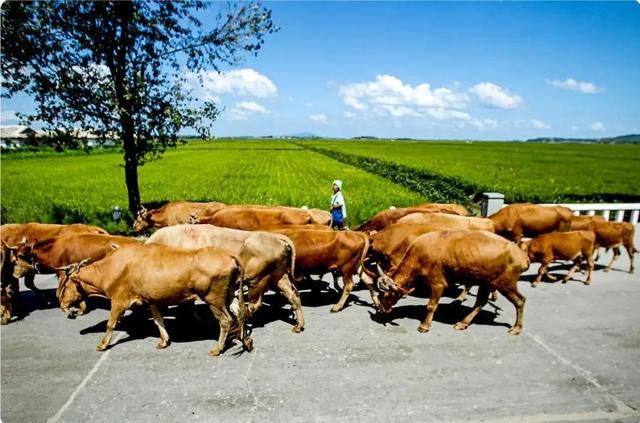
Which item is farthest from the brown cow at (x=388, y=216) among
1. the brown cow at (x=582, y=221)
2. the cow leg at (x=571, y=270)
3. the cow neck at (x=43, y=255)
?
the cow neck at (x=43, y=255)

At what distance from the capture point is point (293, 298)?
303 inches

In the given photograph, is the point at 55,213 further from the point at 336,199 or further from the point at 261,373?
the point at 261,373

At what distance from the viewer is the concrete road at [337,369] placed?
5.32 m

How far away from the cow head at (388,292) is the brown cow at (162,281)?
2.52 metres

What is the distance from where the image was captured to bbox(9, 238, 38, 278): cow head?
8109 millimetres

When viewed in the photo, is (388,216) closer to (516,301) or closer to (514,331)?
(516,301)

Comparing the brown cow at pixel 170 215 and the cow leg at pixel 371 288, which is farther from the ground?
the brown cow at pixel 170 215

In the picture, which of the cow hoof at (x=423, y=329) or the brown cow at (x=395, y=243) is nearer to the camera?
the cow hoof at (x=423, y=329)

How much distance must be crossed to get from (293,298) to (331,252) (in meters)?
1.27

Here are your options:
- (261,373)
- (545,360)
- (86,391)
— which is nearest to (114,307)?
(86,391)

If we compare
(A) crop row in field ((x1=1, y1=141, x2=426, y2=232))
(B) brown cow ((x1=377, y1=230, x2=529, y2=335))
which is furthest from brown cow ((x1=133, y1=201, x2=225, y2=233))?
(B) brown cow ((x1=377, y1=230, x2=529, y2=335))

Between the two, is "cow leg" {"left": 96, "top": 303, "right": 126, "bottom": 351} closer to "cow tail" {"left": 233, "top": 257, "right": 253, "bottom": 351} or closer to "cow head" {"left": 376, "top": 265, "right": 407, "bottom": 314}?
"cow tail" {"left": 233, "top": 257, "right": 253, "bottom": 351}

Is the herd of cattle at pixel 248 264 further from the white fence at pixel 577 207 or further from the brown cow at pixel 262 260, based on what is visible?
the white fence at pixel 577 207

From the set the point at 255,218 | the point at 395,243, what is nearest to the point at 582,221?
the point at 395,243
